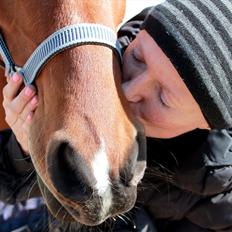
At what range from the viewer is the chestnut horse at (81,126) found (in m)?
1.09

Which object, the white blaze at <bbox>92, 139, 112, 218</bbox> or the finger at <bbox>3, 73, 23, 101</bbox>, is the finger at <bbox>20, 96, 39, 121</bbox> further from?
the white blaze at <bbox>92, 139, 112, 218</bbox>

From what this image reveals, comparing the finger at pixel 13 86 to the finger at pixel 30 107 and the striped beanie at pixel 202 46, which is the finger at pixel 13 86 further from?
the striped beanie at pixel 202 46

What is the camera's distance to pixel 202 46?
1.22 meters

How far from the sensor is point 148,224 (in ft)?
5.10

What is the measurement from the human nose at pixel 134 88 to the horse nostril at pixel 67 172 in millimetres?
229

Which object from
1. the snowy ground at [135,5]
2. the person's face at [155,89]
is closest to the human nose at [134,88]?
the person's face at [155,89]

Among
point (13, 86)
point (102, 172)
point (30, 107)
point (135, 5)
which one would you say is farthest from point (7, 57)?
point (135, 5)

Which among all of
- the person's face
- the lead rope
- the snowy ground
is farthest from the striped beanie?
the snowy ground

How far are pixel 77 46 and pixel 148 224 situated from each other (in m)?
0.60

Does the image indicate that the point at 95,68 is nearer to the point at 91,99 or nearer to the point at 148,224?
the point at 91,99

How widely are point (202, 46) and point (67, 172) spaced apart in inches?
16.2

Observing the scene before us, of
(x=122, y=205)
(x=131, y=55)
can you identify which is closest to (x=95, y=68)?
(x=131, y=55)

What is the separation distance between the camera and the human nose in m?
1.25

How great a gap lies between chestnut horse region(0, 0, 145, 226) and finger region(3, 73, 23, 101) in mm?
68
